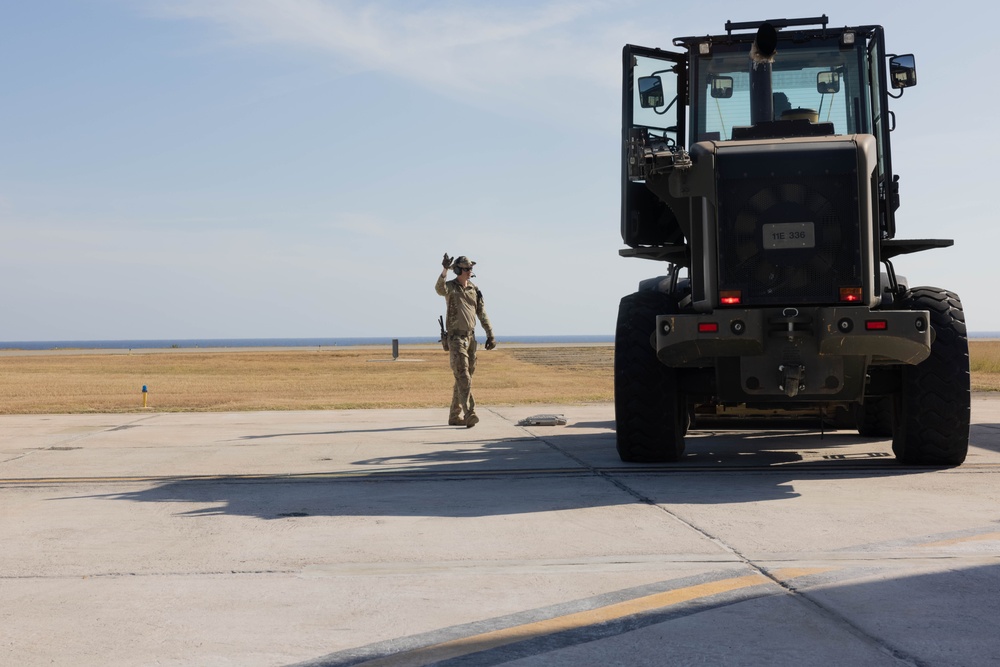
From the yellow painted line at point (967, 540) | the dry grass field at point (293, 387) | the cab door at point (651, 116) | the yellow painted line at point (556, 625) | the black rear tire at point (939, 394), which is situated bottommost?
the dry grass field at point (293, 387)

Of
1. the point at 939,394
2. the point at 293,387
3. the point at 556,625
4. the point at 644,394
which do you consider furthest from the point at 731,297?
the point at 293,387

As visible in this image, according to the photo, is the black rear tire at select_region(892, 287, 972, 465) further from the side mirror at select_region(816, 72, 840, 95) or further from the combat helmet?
the combat helmet

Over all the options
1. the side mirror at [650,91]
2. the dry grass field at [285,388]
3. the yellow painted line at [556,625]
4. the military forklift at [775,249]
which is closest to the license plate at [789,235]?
the military forklift at [775,249]

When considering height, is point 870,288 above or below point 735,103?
below

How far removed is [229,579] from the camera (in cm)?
458

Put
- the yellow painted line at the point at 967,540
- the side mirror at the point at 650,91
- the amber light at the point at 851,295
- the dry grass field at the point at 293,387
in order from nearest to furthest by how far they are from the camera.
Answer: the yellow painted line at the point at 967,540 < the amber light at the point at 851,295 < the side mirror at the point at 650,91 < the dry grass field at the point at 293,387

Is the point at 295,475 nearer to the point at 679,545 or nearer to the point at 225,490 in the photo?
the point at 225,490

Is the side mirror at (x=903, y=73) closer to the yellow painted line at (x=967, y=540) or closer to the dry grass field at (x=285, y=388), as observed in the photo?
the yellow painted line at (x=967, y=540)

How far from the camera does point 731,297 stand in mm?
7516

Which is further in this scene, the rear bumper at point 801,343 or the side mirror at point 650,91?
the side mirror at point 650,91

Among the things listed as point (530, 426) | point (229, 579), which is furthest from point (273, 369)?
point (229, 579)

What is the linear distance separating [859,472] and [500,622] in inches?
199

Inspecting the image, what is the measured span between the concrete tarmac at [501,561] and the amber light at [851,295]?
4.36ft

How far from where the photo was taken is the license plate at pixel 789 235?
7.43m
